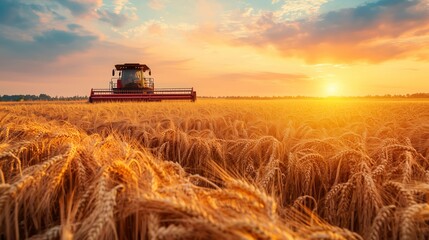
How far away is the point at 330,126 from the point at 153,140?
245 cm

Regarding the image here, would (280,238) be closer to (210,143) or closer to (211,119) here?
(210,143)

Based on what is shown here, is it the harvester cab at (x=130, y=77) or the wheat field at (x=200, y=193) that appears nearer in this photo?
the wheat field at (x=200, y=193)

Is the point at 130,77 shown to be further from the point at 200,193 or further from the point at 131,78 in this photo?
the point at 200,193

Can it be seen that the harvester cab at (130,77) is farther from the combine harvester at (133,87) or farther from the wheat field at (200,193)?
the wheat field at (200,193)

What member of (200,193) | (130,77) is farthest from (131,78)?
(200,193)

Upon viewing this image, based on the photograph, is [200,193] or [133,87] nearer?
[200,193]

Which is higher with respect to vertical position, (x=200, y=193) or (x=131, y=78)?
(x=131, y=78)

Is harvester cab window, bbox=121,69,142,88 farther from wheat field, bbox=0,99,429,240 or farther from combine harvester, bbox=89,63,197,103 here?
wheat field, bbox=0,99,429,240

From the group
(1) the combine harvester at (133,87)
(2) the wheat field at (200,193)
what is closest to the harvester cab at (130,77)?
(1) the combine harvester at (133,87)

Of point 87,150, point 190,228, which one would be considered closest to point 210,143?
point 87,150

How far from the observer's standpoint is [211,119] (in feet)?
15.1

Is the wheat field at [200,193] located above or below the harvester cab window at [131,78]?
below

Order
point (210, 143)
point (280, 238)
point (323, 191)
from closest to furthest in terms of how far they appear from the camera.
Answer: point (280, 238)
point (323, 191)
point (210, 143)

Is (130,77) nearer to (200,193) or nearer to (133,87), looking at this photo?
(133,87)
